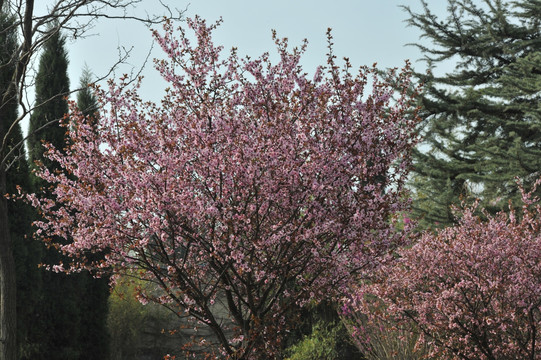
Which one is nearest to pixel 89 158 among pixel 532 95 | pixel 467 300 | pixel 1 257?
pixel 1 257

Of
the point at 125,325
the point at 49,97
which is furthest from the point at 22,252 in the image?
the point at 125,325

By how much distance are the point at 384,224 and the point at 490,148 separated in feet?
25.7

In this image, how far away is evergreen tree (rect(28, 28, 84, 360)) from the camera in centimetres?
918

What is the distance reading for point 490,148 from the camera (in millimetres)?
11141

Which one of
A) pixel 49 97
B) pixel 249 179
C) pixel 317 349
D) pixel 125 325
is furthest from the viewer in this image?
pixel 125 325

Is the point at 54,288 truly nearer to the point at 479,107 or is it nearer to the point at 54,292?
the point at 54,292

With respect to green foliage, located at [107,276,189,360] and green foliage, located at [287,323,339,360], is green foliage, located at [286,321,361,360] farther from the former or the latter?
green foliage, located at [107,276,189,360]

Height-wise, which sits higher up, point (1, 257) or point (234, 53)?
point (234, 53)

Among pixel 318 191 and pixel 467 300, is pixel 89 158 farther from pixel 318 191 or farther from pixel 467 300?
pixel 467 300

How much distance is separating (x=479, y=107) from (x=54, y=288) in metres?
10.1

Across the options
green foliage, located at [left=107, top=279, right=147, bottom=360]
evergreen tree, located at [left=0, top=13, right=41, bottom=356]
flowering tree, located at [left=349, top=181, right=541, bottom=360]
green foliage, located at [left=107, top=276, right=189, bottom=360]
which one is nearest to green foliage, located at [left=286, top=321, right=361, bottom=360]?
flowering tree, located at [left=349, top=181, right=541, bottom=360]

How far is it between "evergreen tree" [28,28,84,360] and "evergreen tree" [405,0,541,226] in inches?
288

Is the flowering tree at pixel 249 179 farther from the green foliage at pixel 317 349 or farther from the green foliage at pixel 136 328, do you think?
the green foliage at pixel 136 328

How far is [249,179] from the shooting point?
4.02 metres
